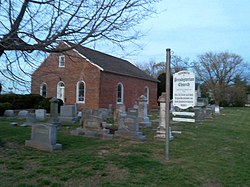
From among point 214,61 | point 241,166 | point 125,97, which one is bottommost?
point 241,166

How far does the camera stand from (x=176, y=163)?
7.94 m

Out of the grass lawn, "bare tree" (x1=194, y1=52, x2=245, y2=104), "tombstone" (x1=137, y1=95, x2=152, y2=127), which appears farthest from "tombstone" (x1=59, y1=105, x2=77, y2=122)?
"bare tree" (x1=194, y1=52, x2=245, y2=104)

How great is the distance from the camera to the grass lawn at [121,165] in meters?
6.17

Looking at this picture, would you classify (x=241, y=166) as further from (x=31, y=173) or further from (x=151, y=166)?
(x=31, y=173)

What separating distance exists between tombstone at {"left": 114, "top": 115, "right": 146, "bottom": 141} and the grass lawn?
1.00 metres

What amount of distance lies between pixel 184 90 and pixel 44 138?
5.95 meters

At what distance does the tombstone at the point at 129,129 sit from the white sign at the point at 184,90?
2043 millimetres

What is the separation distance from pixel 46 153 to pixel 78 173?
2.63m

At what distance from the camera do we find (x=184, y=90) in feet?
41.0

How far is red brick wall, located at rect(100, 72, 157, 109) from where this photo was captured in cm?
3100

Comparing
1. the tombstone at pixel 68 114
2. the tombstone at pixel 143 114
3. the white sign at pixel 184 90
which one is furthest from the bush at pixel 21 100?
the white sign at pixel 184 90

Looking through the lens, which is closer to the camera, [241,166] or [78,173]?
[78,173]

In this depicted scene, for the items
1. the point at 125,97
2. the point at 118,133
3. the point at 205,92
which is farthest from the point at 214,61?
the point at 118,133

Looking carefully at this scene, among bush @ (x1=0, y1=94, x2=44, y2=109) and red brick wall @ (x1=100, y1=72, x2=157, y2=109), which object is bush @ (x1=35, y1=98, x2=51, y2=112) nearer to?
bush @ (x1=0, y1=94, x2=44, y2=109)
